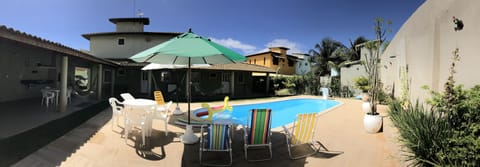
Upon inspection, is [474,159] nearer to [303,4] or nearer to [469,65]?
[469,65]

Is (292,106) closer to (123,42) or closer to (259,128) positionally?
(259,128)

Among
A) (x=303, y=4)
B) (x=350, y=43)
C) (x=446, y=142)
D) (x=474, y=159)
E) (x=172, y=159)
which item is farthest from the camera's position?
(x=350, y=43)

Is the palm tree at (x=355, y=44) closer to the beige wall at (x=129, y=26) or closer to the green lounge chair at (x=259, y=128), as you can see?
the beige wall at (x=129, y=26)

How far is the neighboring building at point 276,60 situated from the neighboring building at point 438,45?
26.5 metres

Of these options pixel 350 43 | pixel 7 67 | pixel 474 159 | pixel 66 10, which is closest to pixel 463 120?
pixel 474 159

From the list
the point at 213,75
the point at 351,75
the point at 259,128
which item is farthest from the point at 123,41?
the point at 351,75

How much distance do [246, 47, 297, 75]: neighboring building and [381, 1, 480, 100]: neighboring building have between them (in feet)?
86.8

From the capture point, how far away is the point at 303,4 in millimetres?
14820

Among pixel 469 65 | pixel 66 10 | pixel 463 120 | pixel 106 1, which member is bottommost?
pixel 463 120

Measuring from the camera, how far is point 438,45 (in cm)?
582

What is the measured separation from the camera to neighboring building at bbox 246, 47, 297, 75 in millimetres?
36062

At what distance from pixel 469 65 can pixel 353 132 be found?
11.3 feet

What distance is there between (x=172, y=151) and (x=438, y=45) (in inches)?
295

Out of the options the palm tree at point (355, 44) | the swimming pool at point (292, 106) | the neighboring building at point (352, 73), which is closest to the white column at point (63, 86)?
the swimming pool at point (292, 106)
